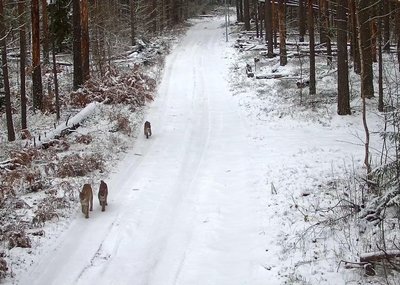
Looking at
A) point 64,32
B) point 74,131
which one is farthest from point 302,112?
point 64,32

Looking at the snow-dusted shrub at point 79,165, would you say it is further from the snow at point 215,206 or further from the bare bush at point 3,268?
the bare bush at point 3,268

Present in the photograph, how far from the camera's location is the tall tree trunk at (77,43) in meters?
21.9

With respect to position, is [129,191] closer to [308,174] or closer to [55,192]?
[55,192]

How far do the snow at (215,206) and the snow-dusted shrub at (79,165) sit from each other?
61cm

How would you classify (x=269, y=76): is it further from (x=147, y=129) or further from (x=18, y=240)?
(x=18, y=240)

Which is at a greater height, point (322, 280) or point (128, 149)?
point (128, 149)

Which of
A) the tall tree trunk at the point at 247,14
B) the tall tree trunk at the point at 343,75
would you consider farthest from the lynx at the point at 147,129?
the tall tree trunk at the point at 247,14

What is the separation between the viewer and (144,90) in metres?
22.9

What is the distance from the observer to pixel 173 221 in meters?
9.93

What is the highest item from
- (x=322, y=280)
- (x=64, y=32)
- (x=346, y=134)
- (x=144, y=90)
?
(x=64, y=32)

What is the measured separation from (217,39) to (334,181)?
38.1 meters

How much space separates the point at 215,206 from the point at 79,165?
439 centimetres

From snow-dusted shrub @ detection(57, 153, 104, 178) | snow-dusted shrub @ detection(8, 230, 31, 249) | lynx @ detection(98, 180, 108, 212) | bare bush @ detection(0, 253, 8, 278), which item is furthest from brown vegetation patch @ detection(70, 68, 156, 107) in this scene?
bare bush @ detection(0, 253, 8, 278)

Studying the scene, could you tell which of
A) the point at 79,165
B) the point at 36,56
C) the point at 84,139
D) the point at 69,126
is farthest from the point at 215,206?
the point at 36,56
